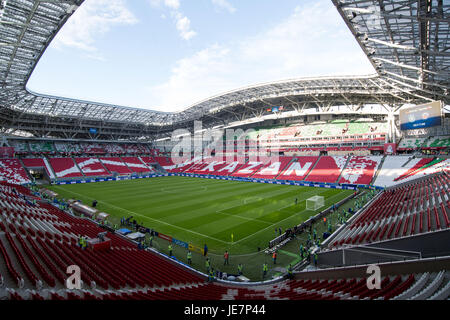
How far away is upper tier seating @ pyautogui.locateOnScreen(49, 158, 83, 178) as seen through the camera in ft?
168

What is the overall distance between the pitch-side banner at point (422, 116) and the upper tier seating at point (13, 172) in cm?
6237

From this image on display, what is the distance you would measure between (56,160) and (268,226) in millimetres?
53071

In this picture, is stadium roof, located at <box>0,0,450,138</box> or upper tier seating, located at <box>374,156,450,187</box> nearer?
stadium roof, located at <box>0,0,450,138</box>

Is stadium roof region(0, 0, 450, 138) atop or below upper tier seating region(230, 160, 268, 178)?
atop

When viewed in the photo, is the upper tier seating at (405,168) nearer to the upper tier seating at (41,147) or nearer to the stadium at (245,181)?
the stadium at (245,181)

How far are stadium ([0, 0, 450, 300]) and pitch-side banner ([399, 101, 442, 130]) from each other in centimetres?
16

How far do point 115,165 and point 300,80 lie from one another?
45955mm

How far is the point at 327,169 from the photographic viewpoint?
162 ft

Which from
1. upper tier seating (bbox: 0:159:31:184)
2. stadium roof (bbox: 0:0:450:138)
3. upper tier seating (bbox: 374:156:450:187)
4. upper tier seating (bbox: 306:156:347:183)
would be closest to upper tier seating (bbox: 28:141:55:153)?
stadium roof (bbox: 0:0:450:138)

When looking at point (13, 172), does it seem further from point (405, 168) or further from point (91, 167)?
point (405, 168)

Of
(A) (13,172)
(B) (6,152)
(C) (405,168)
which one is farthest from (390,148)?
(B) (6,152)

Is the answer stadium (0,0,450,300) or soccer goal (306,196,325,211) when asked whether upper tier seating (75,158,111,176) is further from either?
soccer goal (306,196,325,211)
